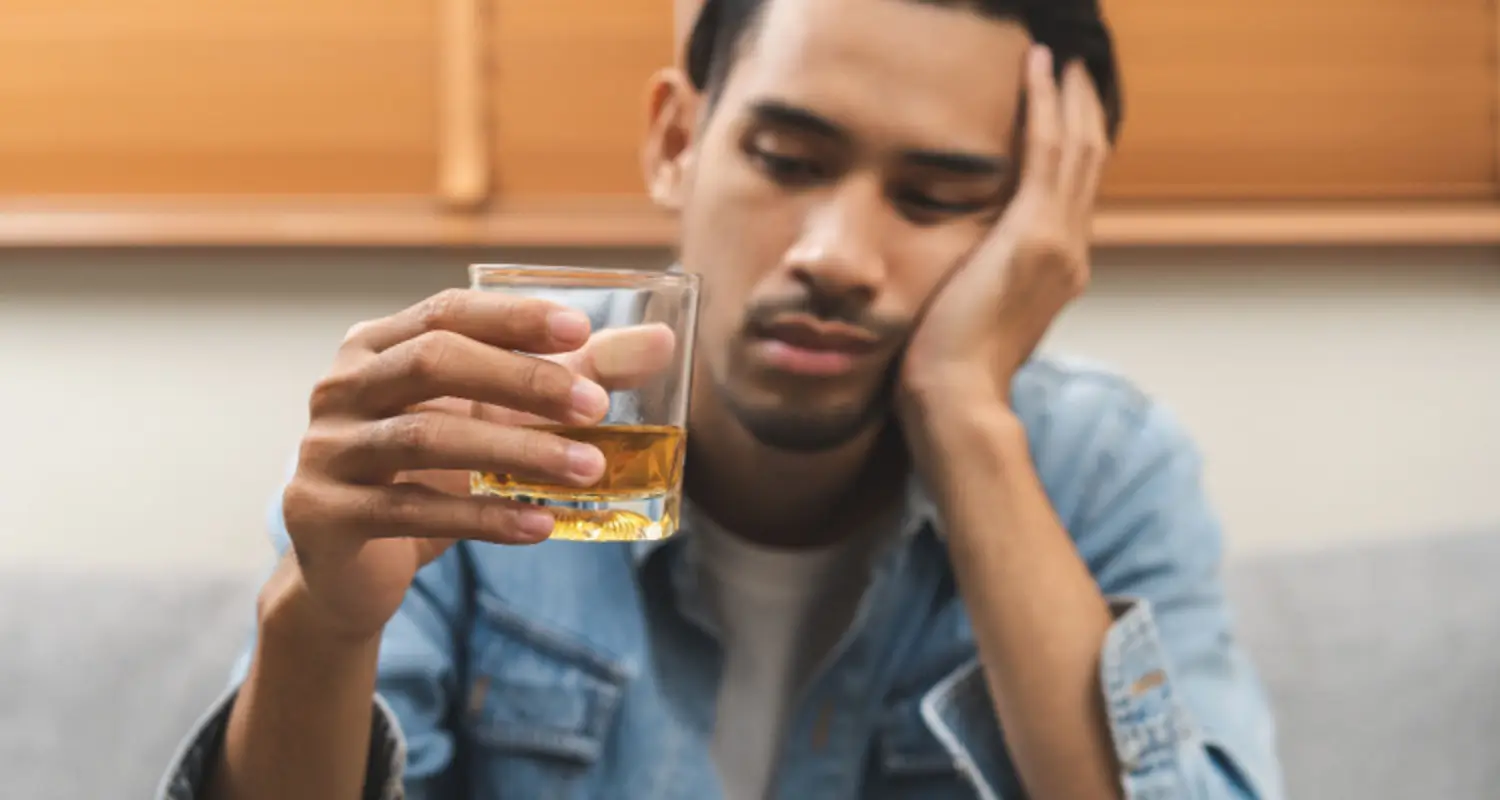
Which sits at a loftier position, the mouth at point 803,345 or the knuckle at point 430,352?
the knuckle at point 430,352

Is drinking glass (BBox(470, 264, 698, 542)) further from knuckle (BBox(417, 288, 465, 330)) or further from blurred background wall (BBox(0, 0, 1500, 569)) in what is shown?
blurred background wall (BBox(0, 0, 1500, 569))

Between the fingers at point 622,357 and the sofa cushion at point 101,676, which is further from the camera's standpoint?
the sofa cushion at point 101,676

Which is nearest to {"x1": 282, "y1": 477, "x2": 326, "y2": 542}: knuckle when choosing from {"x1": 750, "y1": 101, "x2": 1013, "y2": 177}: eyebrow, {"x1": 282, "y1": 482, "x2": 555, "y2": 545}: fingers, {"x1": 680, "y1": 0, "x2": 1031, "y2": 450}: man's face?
{"x1": 282, "y1": 482, "x2": 555, "y2": 545}: fingers

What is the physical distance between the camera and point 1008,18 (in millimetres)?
986

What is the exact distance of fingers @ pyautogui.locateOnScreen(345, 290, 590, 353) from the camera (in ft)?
1.96

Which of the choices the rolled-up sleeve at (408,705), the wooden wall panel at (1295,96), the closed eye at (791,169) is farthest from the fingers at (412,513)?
the wooden wall panel at (1295,96)

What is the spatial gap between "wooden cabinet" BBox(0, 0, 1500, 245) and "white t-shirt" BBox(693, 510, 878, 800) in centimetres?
54

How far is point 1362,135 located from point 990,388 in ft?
3.16

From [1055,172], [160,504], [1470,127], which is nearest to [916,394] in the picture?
[1055,172]

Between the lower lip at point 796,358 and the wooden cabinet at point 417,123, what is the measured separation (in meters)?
0.60

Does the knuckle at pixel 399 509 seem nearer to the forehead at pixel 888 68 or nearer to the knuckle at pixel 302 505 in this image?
the knuckle at pixel 302 505

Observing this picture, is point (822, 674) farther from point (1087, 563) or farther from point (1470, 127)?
point (1470, 127)

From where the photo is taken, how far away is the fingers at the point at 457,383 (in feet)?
1.91

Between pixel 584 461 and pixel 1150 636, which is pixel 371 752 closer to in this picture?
pixel 584 461
